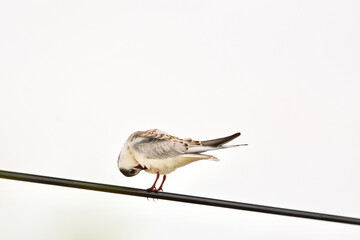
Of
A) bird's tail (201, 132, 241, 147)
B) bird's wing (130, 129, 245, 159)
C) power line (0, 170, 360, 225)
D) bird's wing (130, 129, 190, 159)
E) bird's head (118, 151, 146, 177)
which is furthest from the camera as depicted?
bird's head (118, 151, 146, 177)

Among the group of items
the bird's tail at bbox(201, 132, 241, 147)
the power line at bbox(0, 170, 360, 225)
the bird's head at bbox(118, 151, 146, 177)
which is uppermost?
the bird's tail at bbox(201, 132, 241, 147)

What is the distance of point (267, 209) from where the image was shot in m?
1.96

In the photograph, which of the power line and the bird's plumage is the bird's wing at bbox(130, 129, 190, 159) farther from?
the power line

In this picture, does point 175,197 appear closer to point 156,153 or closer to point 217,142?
point 217,142

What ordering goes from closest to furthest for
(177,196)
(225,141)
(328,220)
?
(328,220), (177,196), (225,141)

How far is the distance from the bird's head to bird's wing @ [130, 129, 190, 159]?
0.06 meters

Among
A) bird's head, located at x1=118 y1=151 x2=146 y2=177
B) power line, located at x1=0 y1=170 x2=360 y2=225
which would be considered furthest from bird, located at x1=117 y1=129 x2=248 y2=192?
power line, located at x1=0 y1=170 x2=360 y2=225

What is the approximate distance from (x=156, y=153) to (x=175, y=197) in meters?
0.74

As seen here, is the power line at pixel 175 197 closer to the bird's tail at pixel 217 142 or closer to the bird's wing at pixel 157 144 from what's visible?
the bird's tail at pixel 217 142

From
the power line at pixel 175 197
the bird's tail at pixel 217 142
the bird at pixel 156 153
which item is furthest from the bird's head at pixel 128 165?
the power line at pixel 175 197

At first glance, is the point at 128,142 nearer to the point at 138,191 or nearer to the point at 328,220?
the point at 138,191

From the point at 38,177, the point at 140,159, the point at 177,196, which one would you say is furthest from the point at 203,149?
the point at 38,177

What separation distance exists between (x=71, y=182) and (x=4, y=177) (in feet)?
0.69

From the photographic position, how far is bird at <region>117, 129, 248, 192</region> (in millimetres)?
2703
